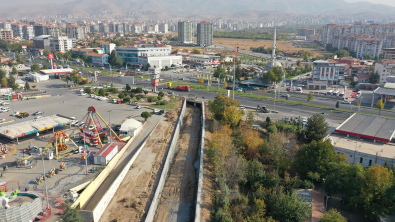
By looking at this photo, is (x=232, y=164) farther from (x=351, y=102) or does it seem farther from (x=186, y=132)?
(x=351, y=102)

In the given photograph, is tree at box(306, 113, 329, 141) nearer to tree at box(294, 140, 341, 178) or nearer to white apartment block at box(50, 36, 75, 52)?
tree at box(294, 140, 341, 178)

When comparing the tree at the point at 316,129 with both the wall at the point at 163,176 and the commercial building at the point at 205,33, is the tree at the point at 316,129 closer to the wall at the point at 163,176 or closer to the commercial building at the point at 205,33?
the wall at the point at 163,176

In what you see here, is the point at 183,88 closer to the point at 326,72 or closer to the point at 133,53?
the point at 326,72

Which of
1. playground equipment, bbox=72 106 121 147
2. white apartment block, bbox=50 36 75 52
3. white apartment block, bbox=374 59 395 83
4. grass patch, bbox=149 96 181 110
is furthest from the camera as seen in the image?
white apartment block, bbox=50 36 75 52

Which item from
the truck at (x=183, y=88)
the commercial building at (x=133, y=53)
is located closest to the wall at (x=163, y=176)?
the truck at (x=183, y=88)

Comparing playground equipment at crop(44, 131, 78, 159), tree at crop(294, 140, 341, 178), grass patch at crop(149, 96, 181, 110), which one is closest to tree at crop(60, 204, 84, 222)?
playground equipment at crop(44, 131, 78, 159)
